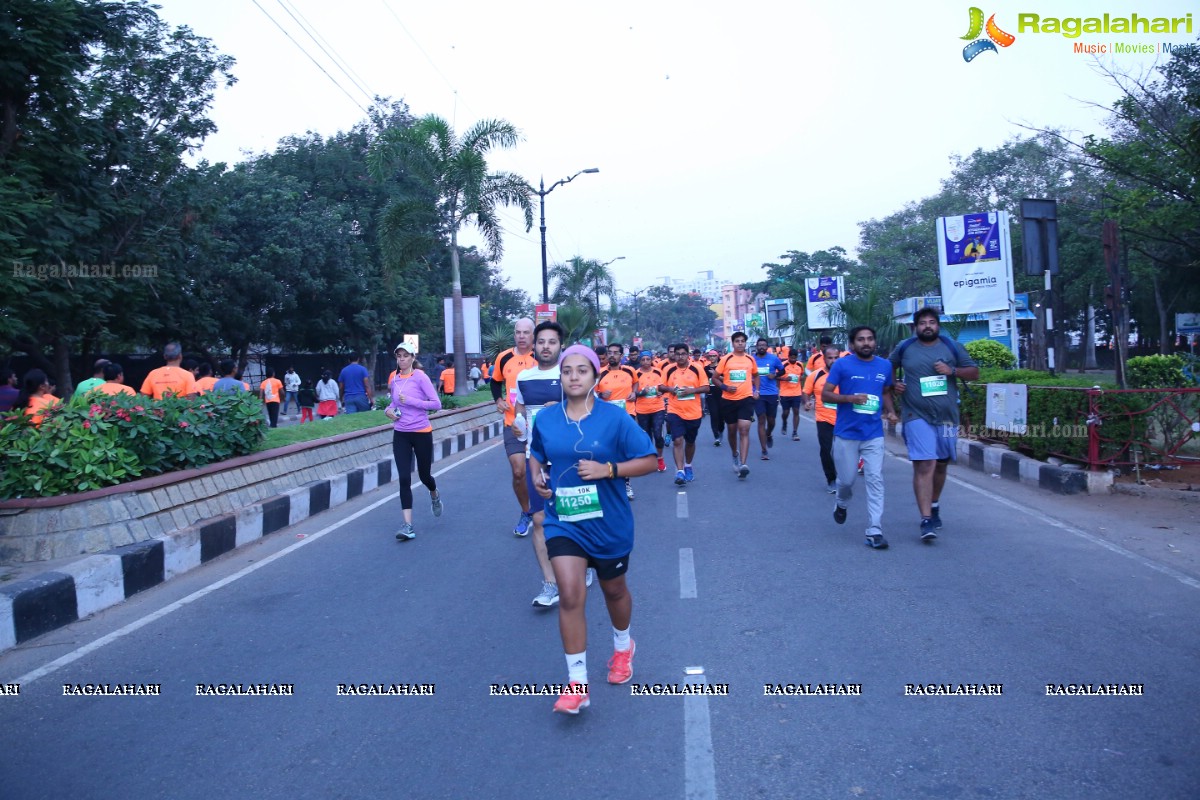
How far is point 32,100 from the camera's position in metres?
16.3

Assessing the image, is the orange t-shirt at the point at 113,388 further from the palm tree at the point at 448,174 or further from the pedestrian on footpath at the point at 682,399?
the palm tree at the point at 448,174

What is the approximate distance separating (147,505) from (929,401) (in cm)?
655

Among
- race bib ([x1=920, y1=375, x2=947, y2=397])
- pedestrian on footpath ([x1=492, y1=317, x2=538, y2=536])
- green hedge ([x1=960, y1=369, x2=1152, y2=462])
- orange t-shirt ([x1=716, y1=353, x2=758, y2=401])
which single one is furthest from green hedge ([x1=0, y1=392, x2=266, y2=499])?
green hedge ([x1=960, y1=369, x2=1152, y2=462])

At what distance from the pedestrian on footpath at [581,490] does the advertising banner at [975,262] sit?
16.1 metres

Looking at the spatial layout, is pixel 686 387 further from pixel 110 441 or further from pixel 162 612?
pixel 162 612

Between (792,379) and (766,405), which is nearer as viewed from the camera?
→ (766,405)

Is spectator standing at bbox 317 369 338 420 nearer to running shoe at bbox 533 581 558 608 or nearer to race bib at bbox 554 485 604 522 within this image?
running shoe at bbox 533 581 558 608

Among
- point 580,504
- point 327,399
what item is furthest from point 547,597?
point 327,399

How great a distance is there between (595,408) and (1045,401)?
868 centimetres

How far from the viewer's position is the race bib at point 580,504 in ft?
14.1

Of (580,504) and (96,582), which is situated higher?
(580,504)

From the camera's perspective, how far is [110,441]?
7.81 meters

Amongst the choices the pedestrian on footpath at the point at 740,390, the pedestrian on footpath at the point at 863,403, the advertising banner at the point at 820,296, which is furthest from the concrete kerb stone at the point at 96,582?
the advertising banner at the point at 820,296

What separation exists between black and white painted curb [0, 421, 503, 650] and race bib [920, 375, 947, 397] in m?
6.33
